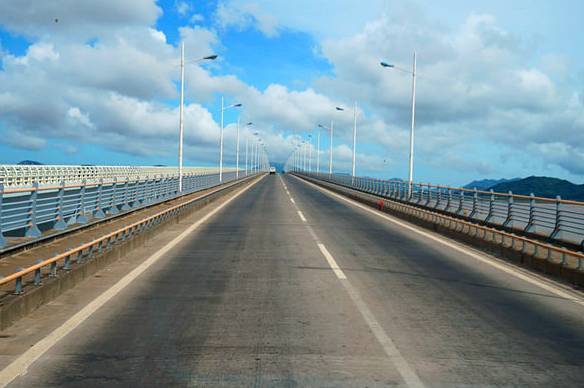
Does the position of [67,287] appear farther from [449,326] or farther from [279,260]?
[449,326]

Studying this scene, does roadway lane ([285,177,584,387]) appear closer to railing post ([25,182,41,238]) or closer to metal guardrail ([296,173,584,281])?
metal guardrail ([296,173,584,281])

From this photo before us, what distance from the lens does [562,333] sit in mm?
7480

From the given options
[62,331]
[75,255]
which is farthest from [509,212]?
[62,331]

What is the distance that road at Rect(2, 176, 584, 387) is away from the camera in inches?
221

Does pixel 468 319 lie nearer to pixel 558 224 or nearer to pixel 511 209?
pixel 558 224

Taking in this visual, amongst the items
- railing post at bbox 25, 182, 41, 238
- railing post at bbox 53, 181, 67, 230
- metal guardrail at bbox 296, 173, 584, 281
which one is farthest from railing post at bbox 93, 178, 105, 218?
metal guardrail at bbox 296, 173, 584, 281

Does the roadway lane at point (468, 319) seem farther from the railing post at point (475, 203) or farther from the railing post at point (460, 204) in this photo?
the railing post at point (460, 204)

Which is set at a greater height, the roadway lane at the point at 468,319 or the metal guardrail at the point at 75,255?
the metal guardrail at the point at 75,255

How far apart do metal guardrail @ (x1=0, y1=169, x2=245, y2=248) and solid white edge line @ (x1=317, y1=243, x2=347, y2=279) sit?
20.6 feet

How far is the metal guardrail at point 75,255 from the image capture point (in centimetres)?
788

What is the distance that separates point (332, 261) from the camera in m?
13.1

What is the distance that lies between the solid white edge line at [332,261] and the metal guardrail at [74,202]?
627cm

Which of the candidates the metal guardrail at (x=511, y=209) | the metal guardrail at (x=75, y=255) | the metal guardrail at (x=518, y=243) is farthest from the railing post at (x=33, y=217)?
the metal guardrail at (x=511, y=209)

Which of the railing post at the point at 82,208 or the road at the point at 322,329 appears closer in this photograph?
the road at the point at 322,329
